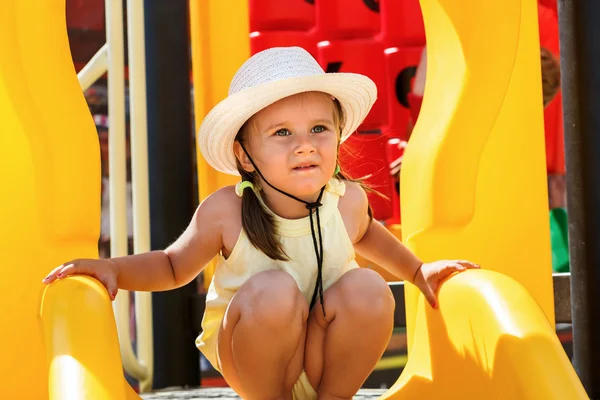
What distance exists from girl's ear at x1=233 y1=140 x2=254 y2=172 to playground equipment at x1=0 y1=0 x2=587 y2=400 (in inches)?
8.4

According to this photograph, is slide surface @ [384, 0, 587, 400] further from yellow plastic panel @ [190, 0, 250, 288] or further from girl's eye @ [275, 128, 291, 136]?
yellow plastic panel @ [190, 0, 250, 288]

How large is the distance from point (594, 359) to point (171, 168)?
3.11 ft

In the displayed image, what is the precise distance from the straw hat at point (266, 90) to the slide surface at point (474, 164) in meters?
0.17

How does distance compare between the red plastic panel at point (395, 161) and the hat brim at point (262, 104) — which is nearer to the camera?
the hat brim at point (262, 104)

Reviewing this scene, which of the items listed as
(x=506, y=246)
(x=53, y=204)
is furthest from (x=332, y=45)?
(x=53, y=204)

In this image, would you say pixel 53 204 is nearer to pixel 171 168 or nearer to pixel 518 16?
pixel 171 168

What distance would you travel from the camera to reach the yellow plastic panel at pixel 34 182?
1.27 meters

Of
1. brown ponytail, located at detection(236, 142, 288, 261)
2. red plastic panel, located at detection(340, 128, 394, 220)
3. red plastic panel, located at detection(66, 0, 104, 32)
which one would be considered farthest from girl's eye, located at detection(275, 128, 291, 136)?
red plastic panel, located at detection(66, 0, 104, 32)

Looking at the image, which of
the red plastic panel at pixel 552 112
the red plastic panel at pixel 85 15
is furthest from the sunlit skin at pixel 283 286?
the red plastic panel at pixel 85 15

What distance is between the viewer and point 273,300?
45.8 inches

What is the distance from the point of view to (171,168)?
1905mm

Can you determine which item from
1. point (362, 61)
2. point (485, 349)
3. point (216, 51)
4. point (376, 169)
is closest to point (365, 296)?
point (485, 349)

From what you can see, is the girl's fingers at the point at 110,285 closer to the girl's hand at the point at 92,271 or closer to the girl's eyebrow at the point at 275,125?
the girl's hand at the point at 92,271

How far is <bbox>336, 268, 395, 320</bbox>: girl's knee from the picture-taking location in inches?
47.5
